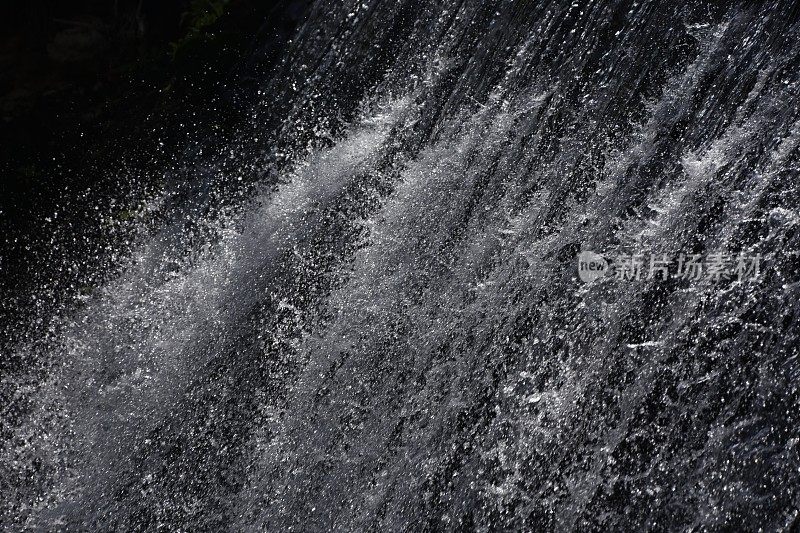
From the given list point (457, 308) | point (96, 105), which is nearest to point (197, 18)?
point (96, 105)

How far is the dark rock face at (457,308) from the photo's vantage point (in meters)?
2.43

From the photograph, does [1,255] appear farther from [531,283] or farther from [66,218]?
[531,283]

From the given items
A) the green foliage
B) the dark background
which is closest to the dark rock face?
the dark background

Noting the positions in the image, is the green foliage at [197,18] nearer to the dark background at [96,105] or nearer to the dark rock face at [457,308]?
the dark background at [96,105]

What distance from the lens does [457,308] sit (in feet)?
8.88

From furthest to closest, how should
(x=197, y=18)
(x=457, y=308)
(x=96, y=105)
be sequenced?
(x=197, y=18), (x=96, y=105), (x=457, y=308)

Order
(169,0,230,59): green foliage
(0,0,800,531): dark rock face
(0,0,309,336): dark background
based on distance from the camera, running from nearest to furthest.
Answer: (0,0,800,531): dark rock face
(0,0,309,336): dark background
(169,0,230,59): green foliage

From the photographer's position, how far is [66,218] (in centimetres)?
303

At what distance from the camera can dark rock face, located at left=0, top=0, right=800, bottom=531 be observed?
243cm

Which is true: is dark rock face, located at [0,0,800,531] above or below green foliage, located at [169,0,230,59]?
below

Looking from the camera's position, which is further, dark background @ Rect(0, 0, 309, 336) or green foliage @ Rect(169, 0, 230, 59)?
green foliage @ Rect(169, 0, 230, 59)

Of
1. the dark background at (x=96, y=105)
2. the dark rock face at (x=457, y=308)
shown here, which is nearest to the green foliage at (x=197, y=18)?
the dark background at (x=96, y=105)

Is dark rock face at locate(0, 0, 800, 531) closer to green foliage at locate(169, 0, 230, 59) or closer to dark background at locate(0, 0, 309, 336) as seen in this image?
dark background at locate(0, 0, 309, 336)

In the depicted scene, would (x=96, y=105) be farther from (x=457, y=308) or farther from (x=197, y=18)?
(x=457, y=308)
